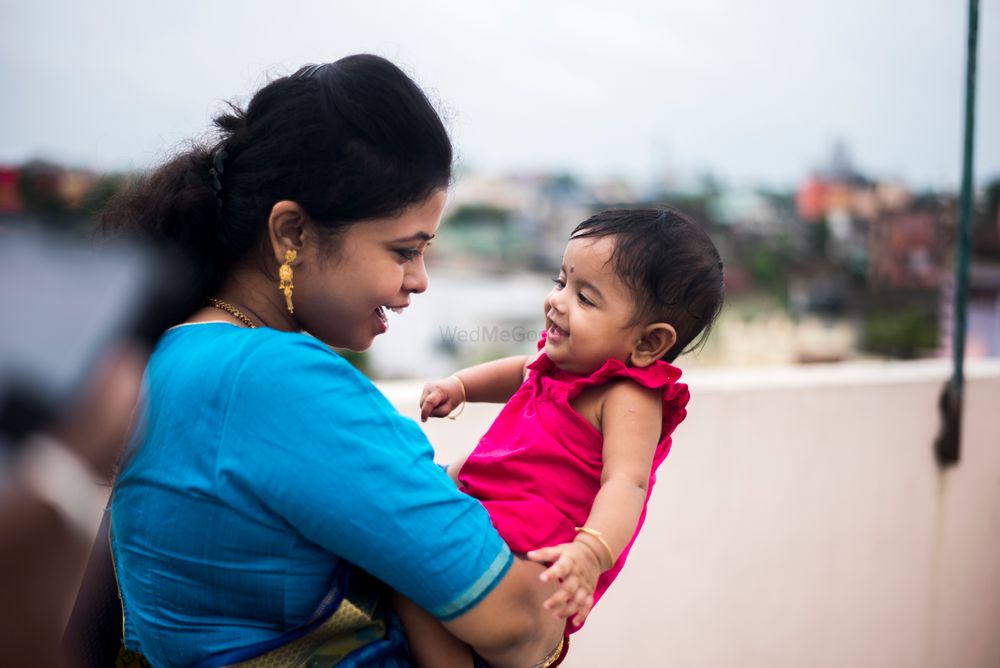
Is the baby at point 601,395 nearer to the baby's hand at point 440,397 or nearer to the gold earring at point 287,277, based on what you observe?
Result: the baby's hand at point 440,397

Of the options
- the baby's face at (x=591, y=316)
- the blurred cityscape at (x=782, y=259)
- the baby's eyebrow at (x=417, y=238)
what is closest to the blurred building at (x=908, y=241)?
the blurred cityscape at (x=782, y=259)

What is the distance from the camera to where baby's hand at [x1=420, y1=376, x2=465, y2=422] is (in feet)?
5.78

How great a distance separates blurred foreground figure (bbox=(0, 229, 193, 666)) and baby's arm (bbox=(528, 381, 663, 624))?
64 centimetres

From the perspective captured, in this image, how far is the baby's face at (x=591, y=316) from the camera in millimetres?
1595

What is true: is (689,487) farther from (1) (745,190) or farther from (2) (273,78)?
(1) (745,190)

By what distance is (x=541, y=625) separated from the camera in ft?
4.04

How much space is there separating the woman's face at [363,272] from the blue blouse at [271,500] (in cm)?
23

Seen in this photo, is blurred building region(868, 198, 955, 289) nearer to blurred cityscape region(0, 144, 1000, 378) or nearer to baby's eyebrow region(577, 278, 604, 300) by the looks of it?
blurred cityscape region(0, 144, 1000, 378)

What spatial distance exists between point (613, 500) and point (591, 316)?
1.29 ft

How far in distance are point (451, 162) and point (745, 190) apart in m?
18.7

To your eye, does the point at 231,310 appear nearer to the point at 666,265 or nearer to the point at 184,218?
the point at 184,218

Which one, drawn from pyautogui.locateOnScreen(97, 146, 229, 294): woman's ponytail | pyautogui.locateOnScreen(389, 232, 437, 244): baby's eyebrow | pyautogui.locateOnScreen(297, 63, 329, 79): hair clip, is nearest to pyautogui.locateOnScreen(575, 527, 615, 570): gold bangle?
pyautogui.locateOnScreen(389, 232, 437, 244): baby's eyebrow

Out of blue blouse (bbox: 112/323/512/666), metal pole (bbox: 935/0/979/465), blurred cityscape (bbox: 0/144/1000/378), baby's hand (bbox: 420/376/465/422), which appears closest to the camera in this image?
blue blouse (bbox: 112/323/512/666)

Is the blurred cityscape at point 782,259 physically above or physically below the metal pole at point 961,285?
below
